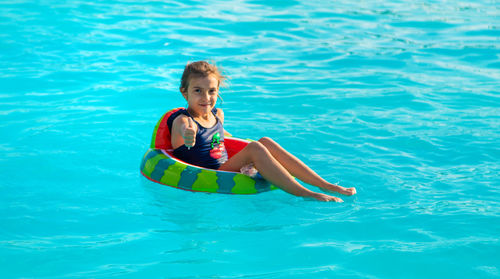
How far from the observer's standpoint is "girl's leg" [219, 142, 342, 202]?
5.25 meters

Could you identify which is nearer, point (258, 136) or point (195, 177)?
point (195, 177)

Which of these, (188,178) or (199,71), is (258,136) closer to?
(199,71)

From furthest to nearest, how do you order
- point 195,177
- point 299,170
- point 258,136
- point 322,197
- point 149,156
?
1. point 258,136
2. point 149,156
3. point 299,170
4. point 195,177
5. point 322,197

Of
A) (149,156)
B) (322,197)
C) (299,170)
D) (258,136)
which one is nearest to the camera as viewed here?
(322,197)

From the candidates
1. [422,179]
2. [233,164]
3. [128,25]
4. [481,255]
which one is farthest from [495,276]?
[128,25]

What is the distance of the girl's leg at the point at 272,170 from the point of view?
17.2 ft

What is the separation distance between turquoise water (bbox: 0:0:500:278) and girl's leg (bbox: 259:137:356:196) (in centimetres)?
20

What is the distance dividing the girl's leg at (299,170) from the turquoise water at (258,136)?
7.9 inches

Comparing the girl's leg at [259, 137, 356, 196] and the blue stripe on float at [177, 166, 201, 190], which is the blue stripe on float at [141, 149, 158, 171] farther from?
the girl's leg at [259, 137, 356, 196]

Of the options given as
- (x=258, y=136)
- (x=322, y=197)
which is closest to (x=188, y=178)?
(x=322, y=197)

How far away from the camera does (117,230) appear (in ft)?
15.8

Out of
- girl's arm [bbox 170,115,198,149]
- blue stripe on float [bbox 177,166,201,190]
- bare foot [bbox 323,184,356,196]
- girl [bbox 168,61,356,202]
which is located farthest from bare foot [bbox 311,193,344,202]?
girl's arm [bbox 170,115,198,149]

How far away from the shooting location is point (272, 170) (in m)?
5.30

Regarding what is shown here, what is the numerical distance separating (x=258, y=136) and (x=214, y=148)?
4.32 feet
